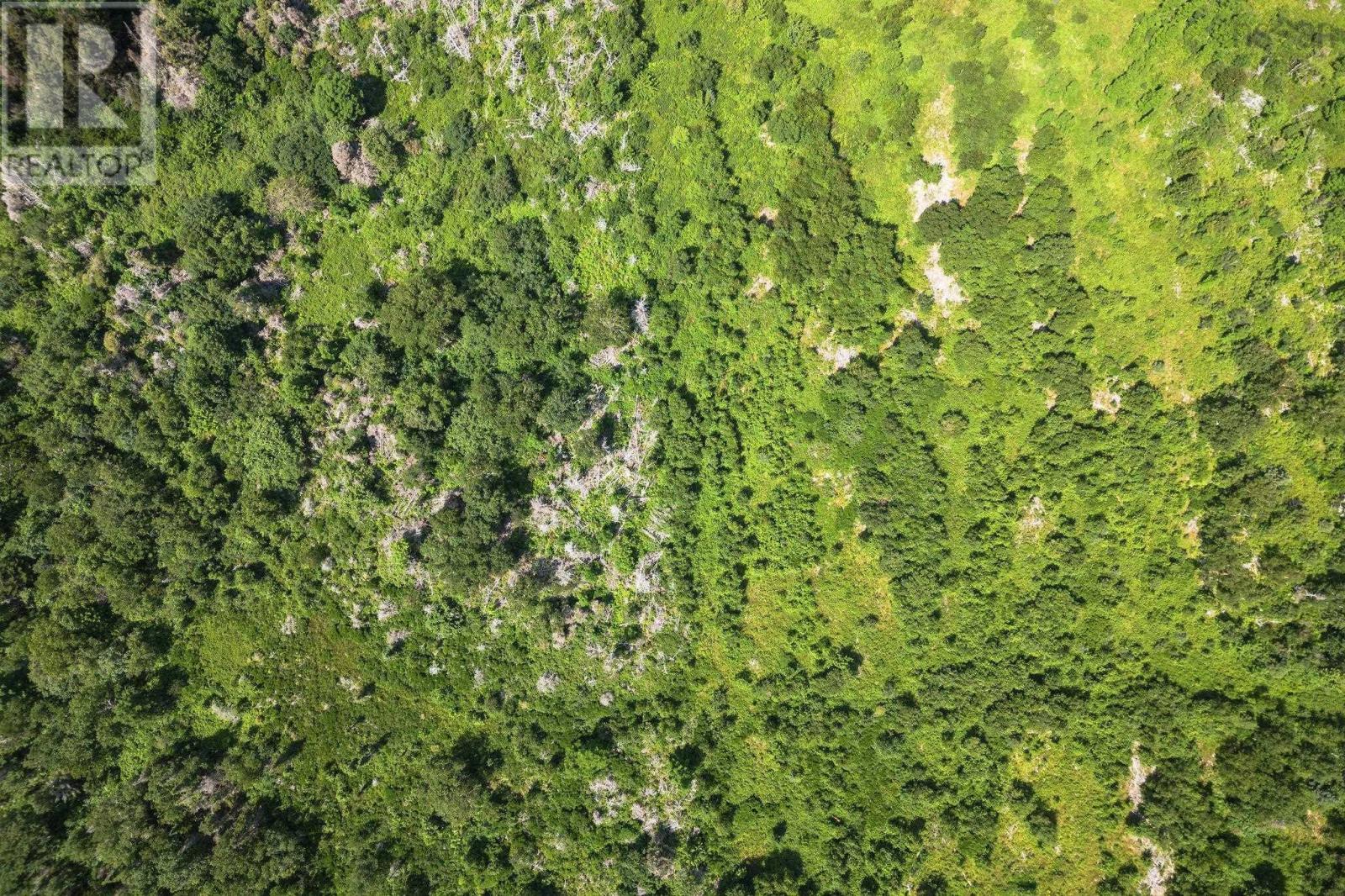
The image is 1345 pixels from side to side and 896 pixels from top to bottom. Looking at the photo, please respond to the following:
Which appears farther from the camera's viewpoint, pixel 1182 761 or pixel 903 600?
pixel 903 600

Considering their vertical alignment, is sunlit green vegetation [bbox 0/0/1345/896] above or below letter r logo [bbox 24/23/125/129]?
below

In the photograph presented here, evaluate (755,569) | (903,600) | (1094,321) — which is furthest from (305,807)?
(1094,321)

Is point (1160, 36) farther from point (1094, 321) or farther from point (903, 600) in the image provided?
point (903, 600)

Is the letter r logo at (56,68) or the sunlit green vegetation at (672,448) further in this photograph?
the letter r logo at (56,68)

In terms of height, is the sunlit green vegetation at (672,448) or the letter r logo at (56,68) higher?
the letter r logo at (56,68)

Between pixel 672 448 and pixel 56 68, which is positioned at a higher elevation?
pixel 56 68

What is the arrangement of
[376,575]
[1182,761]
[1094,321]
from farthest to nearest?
[376,575] → [1094,321] → [1182,761]

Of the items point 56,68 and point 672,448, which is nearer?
point 56,68

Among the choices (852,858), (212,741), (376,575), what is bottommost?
(852,858)

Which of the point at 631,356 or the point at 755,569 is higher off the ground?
the point at 631,356

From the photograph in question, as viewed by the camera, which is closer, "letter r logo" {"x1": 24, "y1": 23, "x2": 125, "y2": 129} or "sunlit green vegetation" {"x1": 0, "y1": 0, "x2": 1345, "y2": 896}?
"sunlit green vegetation" {"x1": 0, "y1": 0, "x2": 1345, "y2": 896}

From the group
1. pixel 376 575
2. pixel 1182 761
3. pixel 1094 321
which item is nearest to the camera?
pixel 1182 761
